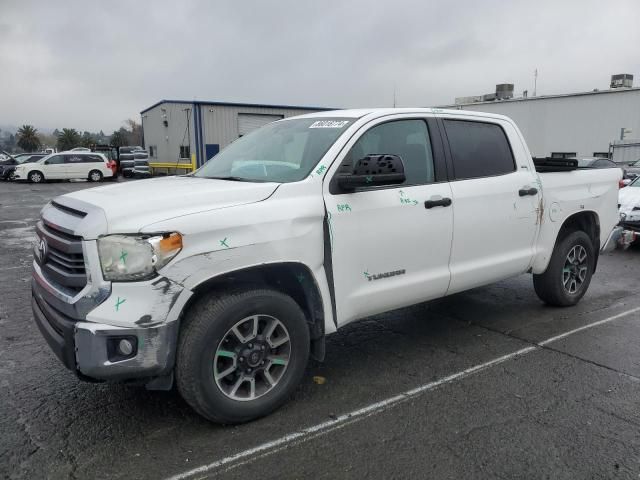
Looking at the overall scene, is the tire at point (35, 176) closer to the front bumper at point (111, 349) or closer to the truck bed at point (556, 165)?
the truck bed at point (556, 165)

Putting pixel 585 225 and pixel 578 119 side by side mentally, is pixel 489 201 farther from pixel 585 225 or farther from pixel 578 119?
pixel 578 119

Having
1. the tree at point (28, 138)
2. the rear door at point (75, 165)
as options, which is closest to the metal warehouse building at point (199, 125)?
the rear door at point (75, 165)

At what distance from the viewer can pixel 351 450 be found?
9.67 ft

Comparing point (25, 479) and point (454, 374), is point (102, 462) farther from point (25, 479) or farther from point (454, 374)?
point (454, 374)

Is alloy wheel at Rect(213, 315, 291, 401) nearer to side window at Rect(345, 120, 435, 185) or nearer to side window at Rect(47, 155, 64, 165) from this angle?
side window at Rect(345, 120, 435, 185)

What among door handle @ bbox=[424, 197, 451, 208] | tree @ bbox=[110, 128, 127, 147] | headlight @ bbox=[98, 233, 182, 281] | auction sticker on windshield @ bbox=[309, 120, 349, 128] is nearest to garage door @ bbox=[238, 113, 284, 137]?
auction sticker on windshield @ bbox=[309, 120, 349, 128]

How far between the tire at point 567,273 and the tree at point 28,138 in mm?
94339

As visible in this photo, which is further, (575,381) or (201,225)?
(575,381)

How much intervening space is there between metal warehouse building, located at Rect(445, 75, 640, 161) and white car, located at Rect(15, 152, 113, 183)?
2463cm

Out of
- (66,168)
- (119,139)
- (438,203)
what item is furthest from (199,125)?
(119,139)

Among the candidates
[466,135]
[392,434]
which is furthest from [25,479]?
[466,135]

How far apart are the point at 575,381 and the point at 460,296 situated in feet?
7.62

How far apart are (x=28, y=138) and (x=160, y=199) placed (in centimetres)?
9550

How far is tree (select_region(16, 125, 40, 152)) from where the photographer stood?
83.9 m
